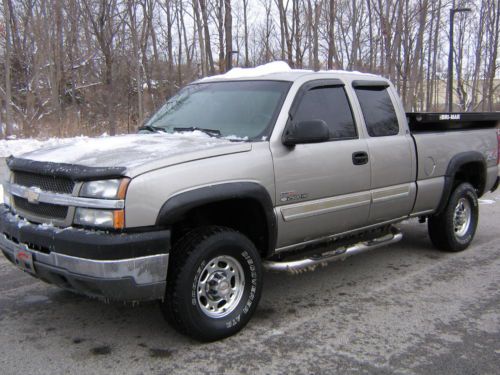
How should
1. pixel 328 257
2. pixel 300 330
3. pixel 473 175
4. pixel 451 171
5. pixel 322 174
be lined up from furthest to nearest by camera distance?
pixel 473 175 < pixel 451 171 < pixel 328 257 < pixel 322 174 < pixel 300 330

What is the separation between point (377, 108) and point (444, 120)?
1.20 metres

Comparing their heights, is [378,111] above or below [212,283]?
above

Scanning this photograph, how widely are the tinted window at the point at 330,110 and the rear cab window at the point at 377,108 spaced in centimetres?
23

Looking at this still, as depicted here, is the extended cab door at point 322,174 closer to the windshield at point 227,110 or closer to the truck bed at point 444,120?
the windshield at point 227,110

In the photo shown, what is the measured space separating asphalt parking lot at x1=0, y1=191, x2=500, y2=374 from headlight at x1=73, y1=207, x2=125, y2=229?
94 cm

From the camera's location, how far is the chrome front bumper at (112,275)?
3240mm

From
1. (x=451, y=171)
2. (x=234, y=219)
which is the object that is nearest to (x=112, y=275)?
(x=234, y=219)

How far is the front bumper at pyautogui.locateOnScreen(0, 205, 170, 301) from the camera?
3.23m

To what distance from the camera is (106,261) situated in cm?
321

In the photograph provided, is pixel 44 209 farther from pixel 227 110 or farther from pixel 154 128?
A: pixel 227 110

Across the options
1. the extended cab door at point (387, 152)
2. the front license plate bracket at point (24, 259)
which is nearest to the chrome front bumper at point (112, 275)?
the front license plate bracket at point (24, 259)

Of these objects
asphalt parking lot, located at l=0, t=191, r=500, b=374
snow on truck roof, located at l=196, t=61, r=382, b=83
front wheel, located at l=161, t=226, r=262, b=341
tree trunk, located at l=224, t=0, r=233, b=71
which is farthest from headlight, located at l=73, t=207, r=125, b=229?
tree trunk, located at l=224, t=0, r=233, b=71

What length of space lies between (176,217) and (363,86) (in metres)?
2.64

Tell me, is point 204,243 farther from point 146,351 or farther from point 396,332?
point 396,332
